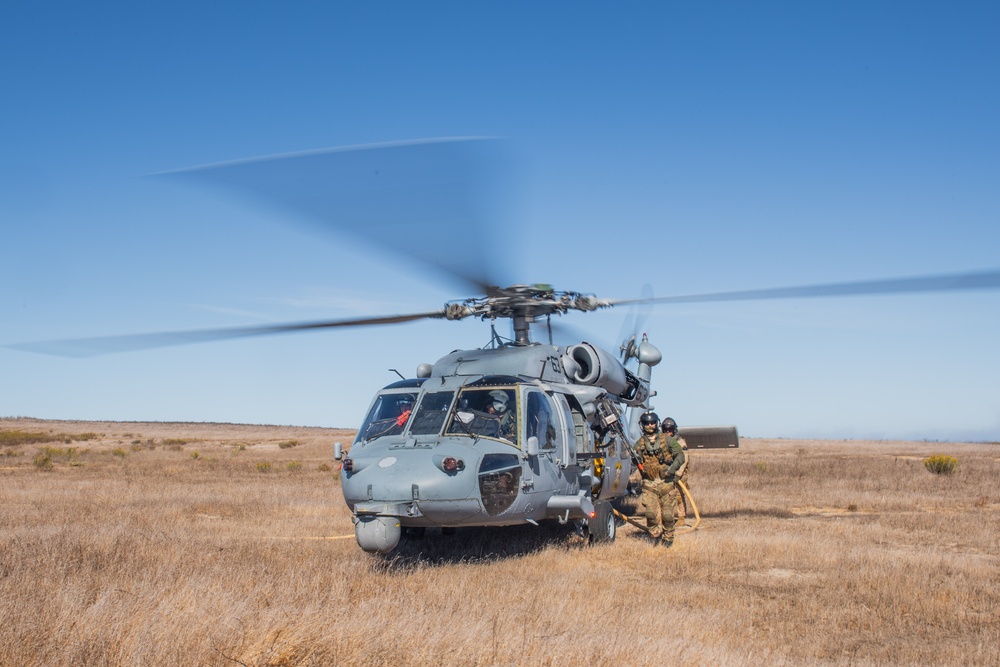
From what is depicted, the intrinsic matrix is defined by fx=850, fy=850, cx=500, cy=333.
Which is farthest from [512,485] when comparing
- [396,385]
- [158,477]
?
[158,477]

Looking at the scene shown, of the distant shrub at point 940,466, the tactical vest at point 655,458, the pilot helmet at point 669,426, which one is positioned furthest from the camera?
the distant shrub at point 940,466

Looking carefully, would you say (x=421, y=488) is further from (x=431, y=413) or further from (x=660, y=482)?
(x=660, y=482)

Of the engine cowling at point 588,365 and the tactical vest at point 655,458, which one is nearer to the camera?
the tactical vest at point 655,458

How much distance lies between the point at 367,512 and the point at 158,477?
623 inches

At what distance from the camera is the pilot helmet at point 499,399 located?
33.7 feet

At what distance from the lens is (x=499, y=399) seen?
10.3 m

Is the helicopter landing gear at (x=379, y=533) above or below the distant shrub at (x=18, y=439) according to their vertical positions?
below

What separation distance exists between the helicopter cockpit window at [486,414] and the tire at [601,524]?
241 cm

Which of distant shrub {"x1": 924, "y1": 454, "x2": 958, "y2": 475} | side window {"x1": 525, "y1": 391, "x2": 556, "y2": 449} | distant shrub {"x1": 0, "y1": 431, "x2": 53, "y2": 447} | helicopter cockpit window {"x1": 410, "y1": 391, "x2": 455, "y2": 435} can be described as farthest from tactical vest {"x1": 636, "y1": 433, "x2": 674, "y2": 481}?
distant shrub {"x1": 0, "y1": 431, "x2": 53, "y2": 447}

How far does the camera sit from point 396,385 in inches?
436

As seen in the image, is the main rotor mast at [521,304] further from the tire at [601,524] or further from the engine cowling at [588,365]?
the tire at [601,524]

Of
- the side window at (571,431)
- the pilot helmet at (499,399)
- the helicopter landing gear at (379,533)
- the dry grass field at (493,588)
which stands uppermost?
the pilot helmet at (499,399)

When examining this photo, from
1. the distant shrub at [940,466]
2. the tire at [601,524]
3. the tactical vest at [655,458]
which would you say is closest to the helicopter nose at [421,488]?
the tire at [601,524]

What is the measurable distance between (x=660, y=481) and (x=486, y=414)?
10.8ft
